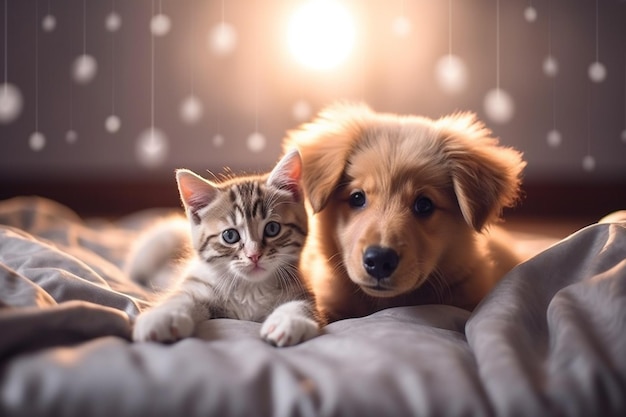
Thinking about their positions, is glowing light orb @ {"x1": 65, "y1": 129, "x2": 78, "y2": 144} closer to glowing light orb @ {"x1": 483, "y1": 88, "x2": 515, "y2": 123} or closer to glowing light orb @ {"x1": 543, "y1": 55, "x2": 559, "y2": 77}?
glowing light orb @ {"x1": 483, "y1": 88, "x2": 515, "y2": 123}

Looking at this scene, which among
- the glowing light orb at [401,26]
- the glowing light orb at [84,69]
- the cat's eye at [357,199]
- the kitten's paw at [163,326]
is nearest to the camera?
the kitten's paw at [163,326]

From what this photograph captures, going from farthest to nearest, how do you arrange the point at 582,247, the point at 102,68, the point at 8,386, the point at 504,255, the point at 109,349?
the point at 102,68 < the point at 504,255 < the point at 582,247 < the point at 109,349 < the point at 8,386

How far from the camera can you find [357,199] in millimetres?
1606

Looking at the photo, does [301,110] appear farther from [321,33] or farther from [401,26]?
[401,26]

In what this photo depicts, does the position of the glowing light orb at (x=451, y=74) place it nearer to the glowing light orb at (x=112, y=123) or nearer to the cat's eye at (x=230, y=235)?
the glowing light orb at (x=112, y=123)

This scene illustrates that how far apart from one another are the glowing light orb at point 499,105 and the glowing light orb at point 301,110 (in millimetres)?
1360

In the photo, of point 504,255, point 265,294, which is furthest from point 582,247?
point 265,294

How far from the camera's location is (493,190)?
5.22 ft

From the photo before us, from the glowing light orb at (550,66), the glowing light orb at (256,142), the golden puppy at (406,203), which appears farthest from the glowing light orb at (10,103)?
the glowing light orb at (550,66)

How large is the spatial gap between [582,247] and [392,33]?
3.32 m

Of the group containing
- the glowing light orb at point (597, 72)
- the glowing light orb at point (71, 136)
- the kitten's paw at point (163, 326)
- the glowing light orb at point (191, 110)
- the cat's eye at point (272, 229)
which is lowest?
the kitten's paw at point (163, 326)

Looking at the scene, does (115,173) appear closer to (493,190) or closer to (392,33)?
(392,33)

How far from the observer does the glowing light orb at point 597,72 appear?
170 inches

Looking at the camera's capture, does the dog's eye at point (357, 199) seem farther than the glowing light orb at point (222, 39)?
No
